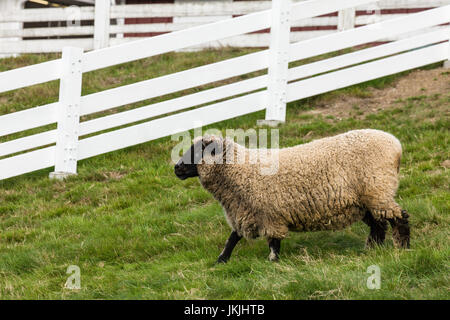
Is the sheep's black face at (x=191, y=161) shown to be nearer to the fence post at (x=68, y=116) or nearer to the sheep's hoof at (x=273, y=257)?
the sheep's hoof at (x=273, y=257)

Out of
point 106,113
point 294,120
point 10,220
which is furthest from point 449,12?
point 10,220

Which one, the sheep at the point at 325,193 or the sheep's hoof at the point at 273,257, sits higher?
the sheep at the point at 325,193

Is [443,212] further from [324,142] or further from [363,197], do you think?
[324,142]

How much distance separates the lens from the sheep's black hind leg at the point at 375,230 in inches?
190

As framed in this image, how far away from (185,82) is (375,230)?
3869 mm

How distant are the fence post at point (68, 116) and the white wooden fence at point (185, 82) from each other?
1 cm

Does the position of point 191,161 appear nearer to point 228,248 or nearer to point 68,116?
point 228,248

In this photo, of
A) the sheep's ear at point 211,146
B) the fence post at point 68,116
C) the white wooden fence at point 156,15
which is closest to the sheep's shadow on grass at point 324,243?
the sheep's ear at point 211,146

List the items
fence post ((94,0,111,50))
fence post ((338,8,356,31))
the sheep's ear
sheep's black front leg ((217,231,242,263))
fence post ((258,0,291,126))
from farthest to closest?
fence post ((94,0,111,50)) < fence post ((338,8,356,31)) < fence post ((258,0,291,126)) < the sheep's ear < sheep's black front leg ((217,231,242,263))

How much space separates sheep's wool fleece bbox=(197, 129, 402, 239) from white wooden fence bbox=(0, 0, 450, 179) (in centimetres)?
318

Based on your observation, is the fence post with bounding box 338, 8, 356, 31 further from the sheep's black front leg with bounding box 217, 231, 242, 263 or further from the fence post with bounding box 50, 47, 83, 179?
the sheep's black front leg with bounding box 217, 231, 242, 263

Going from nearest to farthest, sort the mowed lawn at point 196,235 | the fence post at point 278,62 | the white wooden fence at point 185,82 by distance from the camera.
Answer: the mowed lawn at point 196,235
the white wooden fence at point 185,82
the fence post at point 278,62

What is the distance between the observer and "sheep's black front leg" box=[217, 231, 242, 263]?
15.7 ft

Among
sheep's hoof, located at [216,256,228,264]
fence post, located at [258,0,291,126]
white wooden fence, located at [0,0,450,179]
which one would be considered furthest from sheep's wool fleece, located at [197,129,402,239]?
fence post, located at [258,0,291,126]
